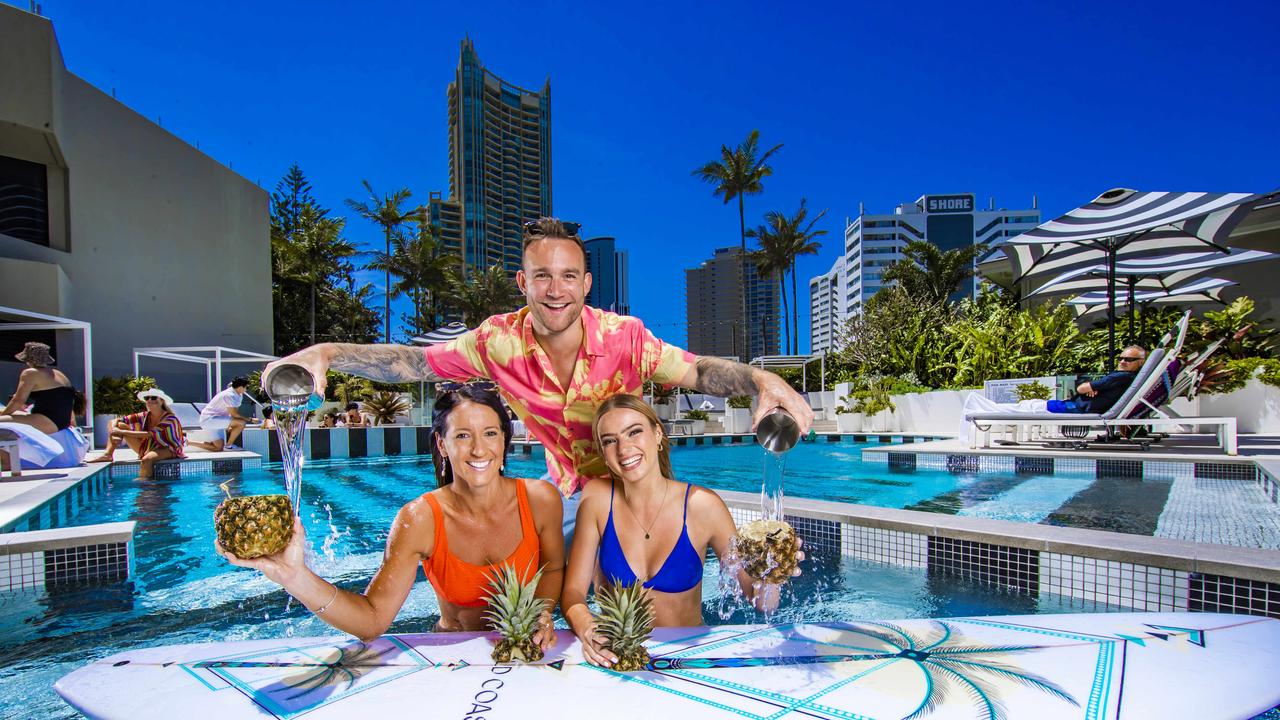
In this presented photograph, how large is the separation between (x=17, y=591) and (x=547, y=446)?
3867 millimetres

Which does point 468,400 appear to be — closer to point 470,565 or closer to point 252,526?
point 470,565

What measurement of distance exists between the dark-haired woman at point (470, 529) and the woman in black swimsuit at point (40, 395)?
9122mm

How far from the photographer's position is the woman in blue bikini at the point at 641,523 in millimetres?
2473

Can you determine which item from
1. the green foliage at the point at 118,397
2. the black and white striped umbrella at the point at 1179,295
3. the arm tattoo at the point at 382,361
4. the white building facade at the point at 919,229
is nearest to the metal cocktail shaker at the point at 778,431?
the arm tattoo at the point at 382,361

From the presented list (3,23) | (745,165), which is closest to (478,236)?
(745,165)

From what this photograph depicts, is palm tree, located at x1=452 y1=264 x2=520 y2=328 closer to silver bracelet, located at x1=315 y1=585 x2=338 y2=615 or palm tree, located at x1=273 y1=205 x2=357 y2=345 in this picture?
palm tree, located at x1=273 y1=205 x2=357 y2=345

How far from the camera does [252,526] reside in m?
1.73

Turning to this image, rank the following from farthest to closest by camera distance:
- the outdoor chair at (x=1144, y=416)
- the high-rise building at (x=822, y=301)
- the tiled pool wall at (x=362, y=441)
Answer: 1. the high-rise building at (x=822, y=301)
2. the tiled pool wall at (x=362, y=441)
3. the outdoor chair at (x=1144, y=416)

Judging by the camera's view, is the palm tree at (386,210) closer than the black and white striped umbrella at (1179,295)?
No

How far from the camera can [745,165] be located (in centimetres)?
3684

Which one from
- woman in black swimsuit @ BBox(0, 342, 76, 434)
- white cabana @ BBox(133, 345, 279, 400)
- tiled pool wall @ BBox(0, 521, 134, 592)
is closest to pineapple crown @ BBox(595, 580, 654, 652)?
tiled pool wall @ BBox(0, 521, 134, 592)

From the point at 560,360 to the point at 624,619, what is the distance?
1108 millimetres

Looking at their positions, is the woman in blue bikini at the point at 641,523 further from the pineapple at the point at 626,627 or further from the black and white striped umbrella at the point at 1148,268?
the black and white striped umbrella at the point at 1148,268

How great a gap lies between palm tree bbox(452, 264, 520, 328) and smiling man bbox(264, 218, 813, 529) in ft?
131
